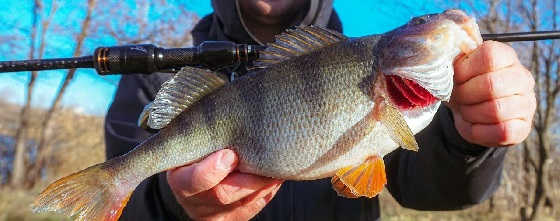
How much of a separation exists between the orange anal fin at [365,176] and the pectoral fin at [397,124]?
0.41 feet

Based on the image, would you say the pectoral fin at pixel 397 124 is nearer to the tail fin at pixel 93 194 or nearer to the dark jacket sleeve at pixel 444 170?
the dark jacket sleeve at pixel 444 170

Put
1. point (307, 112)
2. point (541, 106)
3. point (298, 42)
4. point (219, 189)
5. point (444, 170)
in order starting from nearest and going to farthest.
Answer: point (307, 112)
point (298, 42)
point (219, 189)
point (444, 170)
point (541, 106)

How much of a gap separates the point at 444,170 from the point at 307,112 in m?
0.84

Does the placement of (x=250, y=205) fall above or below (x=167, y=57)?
below

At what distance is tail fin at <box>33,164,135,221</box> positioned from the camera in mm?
1577

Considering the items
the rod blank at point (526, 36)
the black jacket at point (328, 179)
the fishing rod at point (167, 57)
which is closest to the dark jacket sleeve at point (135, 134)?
the black jacket at point (328, 179)

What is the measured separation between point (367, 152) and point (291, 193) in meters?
1.18

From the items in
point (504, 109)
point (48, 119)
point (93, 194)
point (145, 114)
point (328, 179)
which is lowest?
point (48, 119)

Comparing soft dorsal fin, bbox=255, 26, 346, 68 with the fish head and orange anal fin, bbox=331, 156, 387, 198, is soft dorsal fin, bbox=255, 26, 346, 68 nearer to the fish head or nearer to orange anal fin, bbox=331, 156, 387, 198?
the fish head

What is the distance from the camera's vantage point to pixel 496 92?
→ 1.27 meters

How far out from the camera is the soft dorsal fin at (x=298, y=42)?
4.93 ft

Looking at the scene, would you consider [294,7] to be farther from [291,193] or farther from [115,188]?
[115,188]

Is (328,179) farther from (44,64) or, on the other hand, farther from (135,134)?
(44,64)

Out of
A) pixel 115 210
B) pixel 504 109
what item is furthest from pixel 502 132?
pixel 115 210
